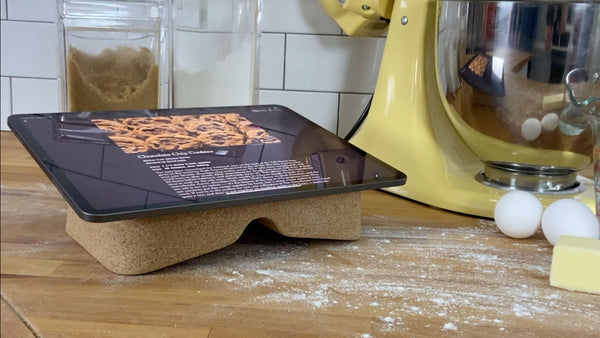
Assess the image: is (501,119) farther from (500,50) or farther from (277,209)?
(277,209)

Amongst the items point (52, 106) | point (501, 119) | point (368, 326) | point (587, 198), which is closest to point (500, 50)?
point (501, 119)

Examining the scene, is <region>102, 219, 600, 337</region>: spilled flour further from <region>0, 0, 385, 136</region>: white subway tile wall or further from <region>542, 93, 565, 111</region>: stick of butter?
<region>0, 0, 385, 136</region>: white subway tile wall

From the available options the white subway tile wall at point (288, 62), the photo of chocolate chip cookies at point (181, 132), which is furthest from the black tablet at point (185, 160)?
the white subway tile wall at point (288, 62)

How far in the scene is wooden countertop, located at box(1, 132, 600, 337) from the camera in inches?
18.1

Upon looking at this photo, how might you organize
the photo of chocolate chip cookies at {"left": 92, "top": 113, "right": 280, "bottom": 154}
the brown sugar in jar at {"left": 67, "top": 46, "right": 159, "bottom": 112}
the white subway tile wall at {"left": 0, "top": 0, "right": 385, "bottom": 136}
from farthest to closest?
the white subway tile wall at {"left": 0, "top": 0, "right": 385, "bottom": 136}
the brown sugar in jar at {"left": 67, "top": 46, "right": 159, "bottom": 112}
the photo of chocolate chip cookies at {"left": 92, "top": 113, "right": 280, "bottom": 154}

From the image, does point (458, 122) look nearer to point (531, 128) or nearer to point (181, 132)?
point (531, 128)

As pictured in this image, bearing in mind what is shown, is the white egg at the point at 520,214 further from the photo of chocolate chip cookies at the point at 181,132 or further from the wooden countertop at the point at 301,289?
the photo of chocolate chip cookies at the point at 181,132

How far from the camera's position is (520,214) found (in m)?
0.65

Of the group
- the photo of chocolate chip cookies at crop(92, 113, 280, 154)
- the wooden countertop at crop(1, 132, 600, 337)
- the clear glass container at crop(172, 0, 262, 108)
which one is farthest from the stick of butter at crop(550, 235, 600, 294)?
the clear glass container at crop(172, 0, 262, 108)

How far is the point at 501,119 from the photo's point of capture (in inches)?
27.7

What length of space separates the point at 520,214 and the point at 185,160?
0.31m

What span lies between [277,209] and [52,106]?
571mm

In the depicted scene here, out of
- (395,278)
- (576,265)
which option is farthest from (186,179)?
(576,265)

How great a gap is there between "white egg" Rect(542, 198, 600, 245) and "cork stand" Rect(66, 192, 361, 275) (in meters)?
0.17
